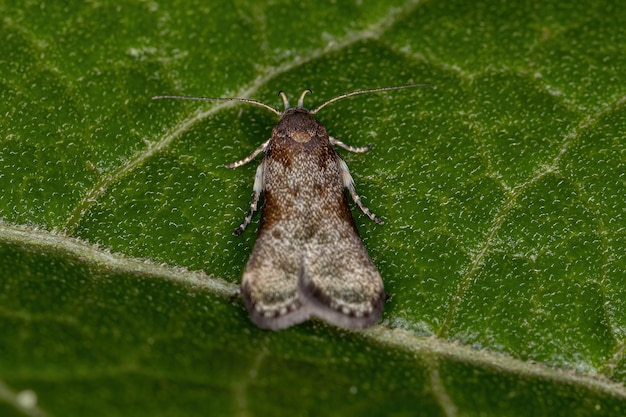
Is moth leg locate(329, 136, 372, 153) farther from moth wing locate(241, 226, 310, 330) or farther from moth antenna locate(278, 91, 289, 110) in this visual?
moth wing locate(241, 226, 310, 330)

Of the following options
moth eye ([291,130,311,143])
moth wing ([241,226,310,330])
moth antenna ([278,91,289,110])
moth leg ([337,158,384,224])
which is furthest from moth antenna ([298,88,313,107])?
moth wing ([241,226,310,330])

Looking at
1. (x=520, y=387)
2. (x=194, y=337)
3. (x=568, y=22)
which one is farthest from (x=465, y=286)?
(x=568, y=22)

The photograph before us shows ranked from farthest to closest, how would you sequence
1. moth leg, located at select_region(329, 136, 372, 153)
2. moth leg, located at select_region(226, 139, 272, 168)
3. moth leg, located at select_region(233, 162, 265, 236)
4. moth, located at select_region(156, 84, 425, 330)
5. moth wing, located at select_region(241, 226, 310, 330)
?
moth leg, located at select_region(329, 136, 372, 153), moth leg, located at select_region(226, 139, 272, 168), moth leg, located at select_region(233, 162, 265, 236), moth, located at select_region(156, 84, 425, 330), moth wing, located at select_region(241, 226, 310, 330)

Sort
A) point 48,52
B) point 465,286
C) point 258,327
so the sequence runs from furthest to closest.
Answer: point 48,52, point 465,286, point 258,327

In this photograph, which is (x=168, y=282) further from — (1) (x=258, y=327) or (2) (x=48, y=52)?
(2) (x=48, y=52)

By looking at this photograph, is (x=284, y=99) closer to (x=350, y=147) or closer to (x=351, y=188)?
(x=350, y=147)

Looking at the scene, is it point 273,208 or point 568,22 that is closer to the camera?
point 273,208

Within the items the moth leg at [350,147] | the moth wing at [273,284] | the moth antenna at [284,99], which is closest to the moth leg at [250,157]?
the moth antenna at [284,99]
